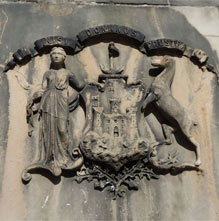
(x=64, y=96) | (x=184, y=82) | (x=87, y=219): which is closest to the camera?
(x=87, y=219)

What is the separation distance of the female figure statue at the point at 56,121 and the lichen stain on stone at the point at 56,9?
2.31 feet

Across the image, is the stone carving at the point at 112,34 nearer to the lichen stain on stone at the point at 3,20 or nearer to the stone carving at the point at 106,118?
the stone carving at the point at 106,118

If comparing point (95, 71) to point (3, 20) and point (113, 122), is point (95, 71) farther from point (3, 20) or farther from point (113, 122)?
point (3, 20)

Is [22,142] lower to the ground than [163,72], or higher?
lower

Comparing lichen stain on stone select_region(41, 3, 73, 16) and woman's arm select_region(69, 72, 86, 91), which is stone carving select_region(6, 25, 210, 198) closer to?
woman's arm select_region(69, 72, 86, 91)

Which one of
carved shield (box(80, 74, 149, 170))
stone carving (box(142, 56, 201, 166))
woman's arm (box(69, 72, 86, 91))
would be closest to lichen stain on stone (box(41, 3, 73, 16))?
woman's arm (box(69, 72, 86, 91))

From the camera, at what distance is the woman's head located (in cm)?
538

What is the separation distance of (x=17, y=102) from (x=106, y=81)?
1141mm

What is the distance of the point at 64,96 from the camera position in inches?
208

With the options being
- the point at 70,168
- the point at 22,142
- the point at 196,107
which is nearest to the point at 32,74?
the point at 22,142

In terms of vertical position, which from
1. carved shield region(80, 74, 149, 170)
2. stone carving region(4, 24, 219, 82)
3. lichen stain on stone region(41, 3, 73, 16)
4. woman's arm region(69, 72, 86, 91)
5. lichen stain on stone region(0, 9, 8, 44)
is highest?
lichen stain on stone region(41, 3, 73, 16)

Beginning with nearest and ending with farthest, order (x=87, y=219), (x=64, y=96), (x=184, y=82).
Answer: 1. (x=87, y=219)
2. (x=64, y=96)
3. (x=184, y=82)

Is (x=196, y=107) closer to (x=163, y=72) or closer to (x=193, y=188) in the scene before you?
(x=163, y=72)

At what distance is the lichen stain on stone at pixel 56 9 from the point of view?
588 centimetres
